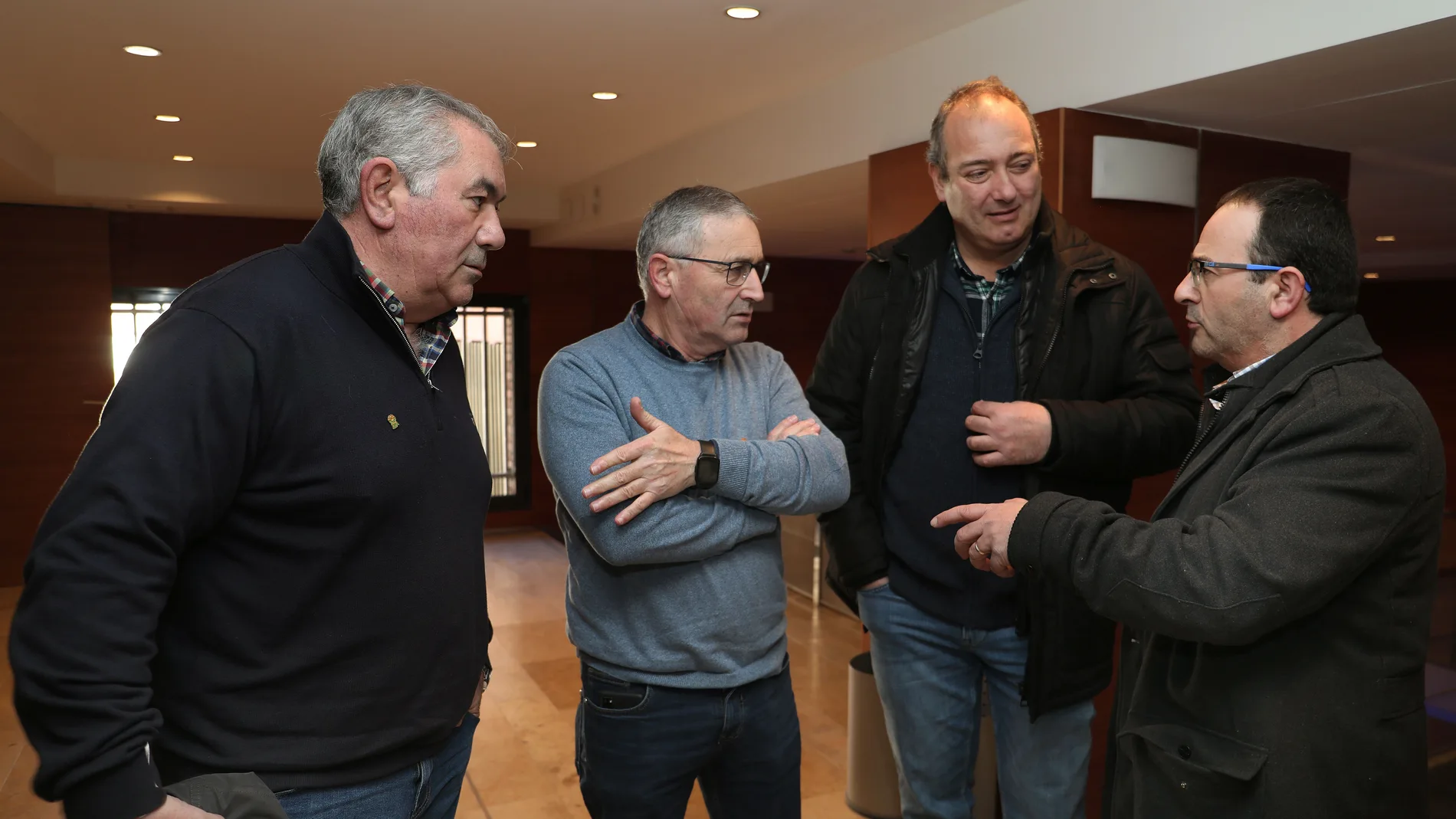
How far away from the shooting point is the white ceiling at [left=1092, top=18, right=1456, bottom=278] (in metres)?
2.49

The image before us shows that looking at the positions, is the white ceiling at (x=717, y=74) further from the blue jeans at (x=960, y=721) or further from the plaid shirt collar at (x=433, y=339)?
the plaid shirt collar at (x=433, y=339)

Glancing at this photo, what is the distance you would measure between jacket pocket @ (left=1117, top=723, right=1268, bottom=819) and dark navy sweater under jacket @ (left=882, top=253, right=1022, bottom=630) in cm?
45

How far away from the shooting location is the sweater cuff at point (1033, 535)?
1544 millimetres

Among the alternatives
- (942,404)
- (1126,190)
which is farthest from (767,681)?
(1126,190)

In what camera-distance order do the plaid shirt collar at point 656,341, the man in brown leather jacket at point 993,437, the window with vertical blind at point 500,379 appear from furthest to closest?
the window with vertical blind at point 500,379 → the man in brown leather jacket at point 993,437 → the plaid shirt collar at point 656,341

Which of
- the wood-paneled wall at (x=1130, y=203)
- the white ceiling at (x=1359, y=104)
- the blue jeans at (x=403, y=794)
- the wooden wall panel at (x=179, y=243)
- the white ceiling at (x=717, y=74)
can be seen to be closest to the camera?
the blue jeans at (x=403, y=794)

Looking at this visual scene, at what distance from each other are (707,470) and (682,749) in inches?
19.7

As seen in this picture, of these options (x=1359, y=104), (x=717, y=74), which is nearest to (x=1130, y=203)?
(x=1359, y=104)

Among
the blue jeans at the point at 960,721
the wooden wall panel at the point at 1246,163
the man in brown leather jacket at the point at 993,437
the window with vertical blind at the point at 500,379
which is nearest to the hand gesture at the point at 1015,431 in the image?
the man in brown leather jacket at the point at 993,437

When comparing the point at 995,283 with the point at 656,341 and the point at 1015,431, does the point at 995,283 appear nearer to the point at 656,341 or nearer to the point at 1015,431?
the point at 1015,431

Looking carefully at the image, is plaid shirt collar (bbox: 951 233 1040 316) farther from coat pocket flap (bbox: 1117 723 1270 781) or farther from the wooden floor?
the wooden floor

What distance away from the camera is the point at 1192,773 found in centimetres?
143

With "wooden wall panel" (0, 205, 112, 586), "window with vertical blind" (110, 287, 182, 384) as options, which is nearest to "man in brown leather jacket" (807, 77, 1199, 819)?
"wooden wall panel" (0, 205, 112, 586)

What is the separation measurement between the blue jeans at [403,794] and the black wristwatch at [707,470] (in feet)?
1.74
